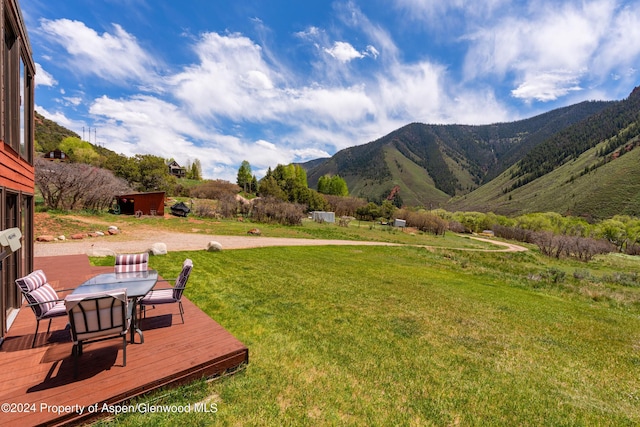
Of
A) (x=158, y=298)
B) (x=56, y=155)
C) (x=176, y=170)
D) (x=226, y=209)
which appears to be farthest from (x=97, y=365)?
(x=176, y=170)

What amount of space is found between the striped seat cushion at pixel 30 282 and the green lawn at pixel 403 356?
8.98 feet

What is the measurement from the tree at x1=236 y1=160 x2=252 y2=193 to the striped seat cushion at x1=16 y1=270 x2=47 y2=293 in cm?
→ 6712

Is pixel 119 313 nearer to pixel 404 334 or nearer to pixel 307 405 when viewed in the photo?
pixel 307 405

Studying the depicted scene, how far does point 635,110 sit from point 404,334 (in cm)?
18806

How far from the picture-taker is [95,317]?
335cm

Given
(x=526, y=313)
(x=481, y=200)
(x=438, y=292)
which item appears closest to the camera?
(x=526, y=313)

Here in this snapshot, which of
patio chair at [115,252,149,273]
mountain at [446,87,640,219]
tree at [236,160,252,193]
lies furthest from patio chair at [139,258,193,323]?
mountain at [446,87,640,219]

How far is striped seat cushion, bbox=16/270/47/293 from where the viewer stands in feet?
13.0

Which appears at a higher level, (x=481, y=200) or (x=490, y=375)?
(x=481, y=200)

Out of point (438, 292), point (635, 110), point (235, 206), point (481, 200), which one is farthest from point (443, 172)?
point (438, 292)

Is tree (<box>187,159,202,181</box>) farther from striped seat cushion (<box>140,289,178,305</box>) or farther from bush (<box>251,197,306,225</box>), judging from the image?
striped seat cushion (<box>140,289,178,305</box>)

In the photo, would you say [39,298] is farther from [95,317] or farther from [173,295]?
[173,295]

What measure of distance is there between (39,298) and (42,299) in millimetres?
70

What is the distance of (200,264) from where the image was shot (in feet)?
35.3
